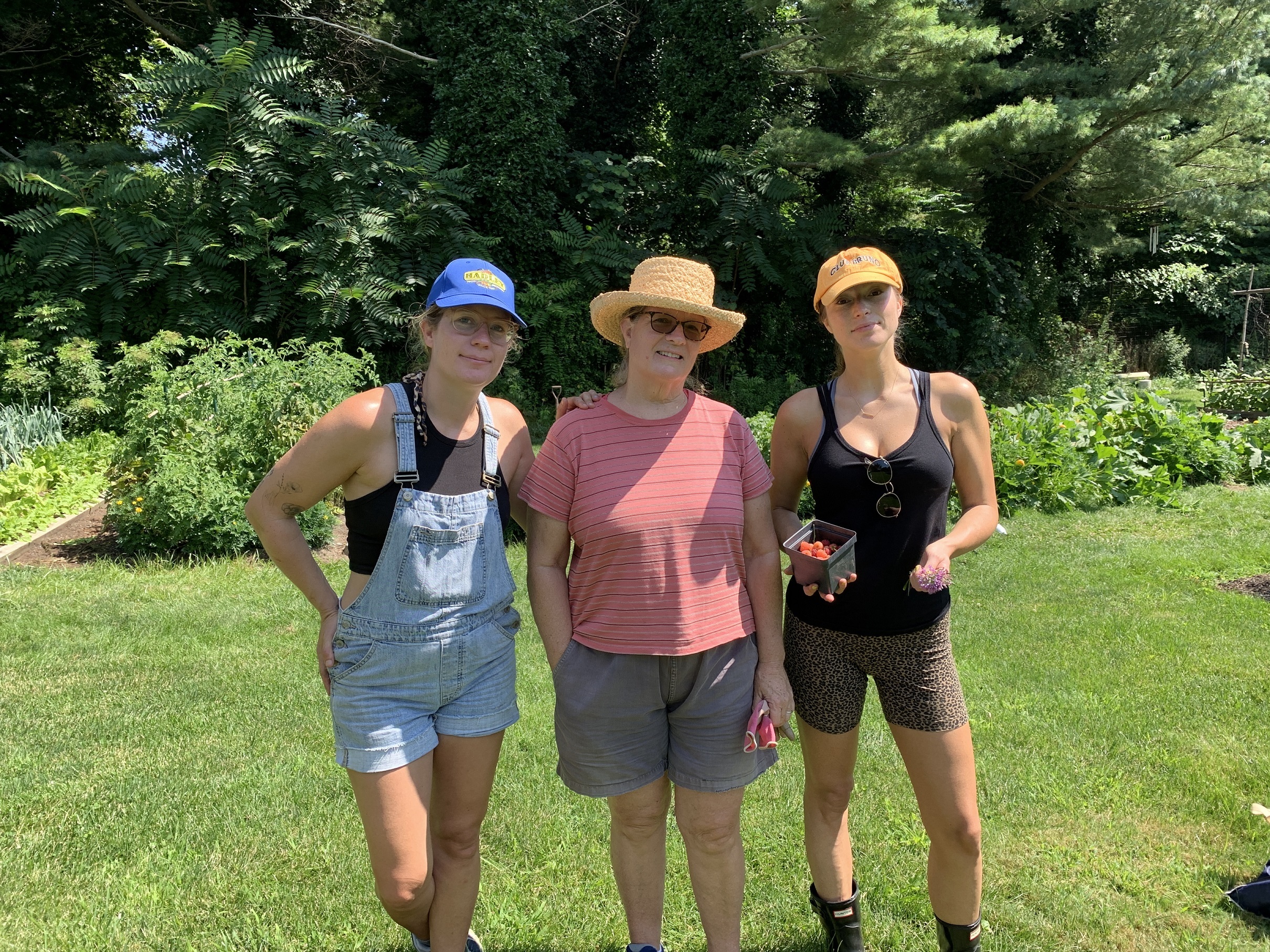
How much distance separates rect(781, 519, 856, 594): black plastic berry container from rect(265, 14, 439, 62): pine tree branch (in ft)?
43.5

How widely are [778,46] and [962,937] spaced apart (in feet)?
45.3

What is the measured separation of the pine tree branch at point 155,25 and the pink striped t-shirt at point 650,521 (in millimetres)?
15183

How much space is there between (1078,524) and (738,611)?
21.7 feet

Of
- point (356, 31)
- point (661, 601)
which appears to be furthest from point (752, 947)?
point (356, 31)

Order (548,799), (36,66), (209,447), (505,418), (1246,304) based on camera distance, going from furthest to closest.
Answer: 1. (1246,304)
2. (36,66)
3. (209,447)
4. (548,799)
5. (505,418)

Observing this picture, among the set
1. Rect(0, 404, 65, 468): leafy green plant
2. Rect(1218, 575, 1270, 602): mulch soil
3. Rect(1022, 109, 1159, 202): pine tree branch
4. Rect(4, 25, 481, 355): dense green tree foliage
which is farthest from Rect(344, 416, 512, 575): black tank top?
Rect(1022, 109, 1159, 202): pine tree branch

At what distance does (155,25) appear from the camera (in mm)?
13945

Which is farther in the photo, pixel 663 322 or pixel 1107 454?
pixel 1107 454

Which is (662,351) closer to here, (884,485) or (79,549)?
(884,485)

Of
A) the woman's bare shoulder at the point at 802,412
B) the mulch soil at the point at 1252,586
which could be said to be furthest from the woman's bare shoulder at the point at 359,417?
the mulch soil at the point at 1252,586

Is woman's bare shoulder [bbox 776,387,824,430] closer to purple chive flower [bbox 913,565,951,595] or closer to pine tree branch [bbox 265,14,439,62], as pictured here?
purple chive flower [bbox 913,565,951,595]

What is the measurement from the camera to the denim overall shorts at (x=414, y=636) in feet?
7.49

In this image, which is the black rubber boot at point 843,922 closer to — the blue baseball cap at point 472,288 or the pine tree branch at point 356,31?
the blue baseball cap at point 472,288

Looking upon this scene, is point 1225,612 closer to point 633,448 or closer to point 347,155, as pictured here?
point 633,448
